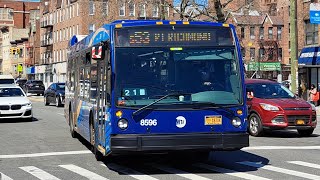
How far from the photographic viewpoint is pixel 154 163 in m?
11.6

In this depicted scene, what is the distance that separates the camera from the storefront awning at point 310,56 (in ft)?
127

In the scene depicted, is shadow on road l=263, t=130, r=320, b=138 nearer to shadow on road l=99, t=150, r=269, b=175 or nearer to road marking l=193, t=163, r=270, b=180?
shadow on road l=99, t=150, r=269, b=175

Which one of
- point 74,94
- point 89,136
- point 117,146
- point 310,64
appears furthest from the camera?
point 310,64

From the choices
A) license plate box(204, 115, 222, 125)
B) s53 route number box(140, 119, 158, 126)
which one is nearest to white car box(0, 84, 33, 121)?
s53 route number box(140, 119, 158, 126)

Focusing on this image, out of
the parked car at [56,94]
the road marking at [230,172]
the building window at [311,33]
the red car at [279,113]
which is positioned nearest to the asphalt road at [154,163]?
the road marking at [230,172]

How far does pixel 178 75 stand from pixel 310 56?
1238 inches

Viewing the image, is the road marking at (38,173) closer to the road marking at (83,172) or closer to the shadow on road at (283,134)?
the road marking at (83,172)

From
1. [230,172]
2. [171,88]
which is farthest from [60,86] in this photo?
[171,88]

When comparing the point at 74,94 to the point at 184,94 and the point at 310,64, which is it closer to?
the point at 184,94

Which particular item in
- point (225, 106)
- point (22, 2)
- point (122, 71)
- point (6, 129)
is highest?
point (22, 2)

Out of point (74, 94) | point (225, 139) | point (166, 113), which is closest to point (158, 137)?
point (166, 113)

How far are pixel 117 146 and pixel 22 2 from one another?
130 metres

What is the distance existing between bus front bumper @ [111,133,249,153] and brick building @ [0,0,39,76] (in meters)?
88.7

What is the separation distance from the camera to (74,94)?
16.1 metres
